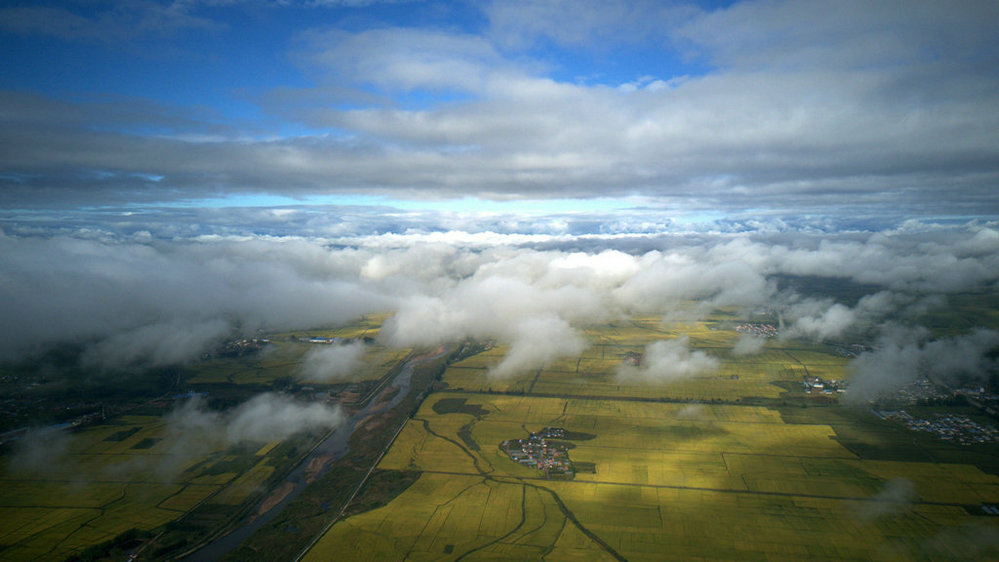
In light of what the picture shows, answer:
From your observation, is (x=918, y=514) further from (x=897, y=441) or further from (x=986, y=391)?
(x=986, y=391)

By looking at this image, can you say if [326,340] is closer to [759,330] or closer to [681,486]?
[681,486]

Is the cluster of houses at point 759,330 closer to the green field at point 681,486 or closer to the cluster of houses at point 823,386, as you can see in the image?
the cluster of houses at point 823,386

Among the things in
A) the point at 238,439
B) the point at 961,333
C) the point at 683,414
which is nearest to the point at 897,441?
the point at 683,414

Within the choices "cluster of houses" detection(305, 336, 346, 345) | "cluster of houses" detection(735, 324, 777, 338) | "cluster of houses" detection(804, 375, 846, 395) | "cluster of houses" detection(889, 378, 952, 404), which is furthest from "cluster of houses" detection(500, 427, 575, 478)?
"cluster of houses" detection(735, 324, 777, 338)

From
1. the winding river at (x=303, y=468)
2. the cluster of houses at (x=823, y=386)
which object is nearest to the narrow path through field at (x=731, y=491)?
the winding river at (x=303, y=468)

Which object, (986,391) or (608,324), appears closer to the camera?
(986,391)

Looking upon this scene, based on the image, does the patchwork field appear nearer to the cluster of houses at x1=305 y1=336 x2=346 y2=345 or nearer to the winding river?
the winding river
